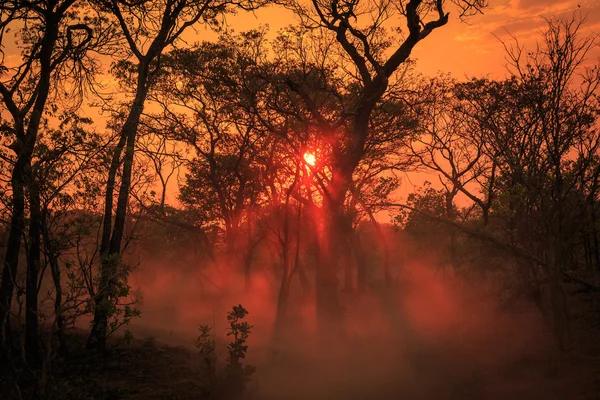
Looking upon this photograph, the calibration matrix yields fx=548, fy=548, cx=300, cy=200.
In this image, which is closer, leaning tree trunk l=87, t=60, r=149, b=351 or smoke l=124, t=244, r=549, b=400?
leaning tree trunk l=87, t=60, r=149, b=351

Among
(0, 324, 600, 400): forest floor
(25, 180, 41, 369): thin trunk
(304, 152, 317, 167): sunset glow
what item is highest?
(304, 152, 317, 167): sunset glow

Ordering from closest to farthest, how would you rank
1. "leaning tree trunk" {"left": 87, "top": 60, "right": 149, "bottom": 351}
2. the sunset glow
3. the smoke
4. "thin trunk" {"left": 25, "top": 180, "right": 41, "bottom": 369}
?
"thin trunk" {"left": 25, "top": 180, "right": 41, "bottom": 369} < "leaning tree trunk" {"left": 87, "top": 60, "right": 149, "bottom": 351} < the smoke < the sunset glow

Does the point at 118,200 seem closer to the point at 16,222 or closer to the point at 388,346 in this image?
the point at 16,222

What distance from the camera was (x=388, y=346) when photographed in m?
20.5

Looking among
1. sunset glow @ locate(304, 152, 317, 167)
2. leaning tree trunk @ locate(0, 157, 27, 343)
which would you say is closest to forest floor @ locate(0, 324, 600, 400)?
leaning tree trunk @ locate(0, 157, 27, 343)

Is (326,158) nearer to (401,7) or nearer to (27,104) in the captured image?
(401,7)

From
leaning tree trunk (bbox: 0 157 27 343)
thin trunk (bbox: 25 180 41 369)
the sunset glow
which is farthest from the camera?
the sunset glow

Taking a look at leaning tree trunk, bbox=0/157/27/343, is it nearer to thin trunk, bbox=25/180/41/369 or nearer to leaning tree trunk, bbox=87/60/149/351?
thin trunk, bbox=25/180/41/369

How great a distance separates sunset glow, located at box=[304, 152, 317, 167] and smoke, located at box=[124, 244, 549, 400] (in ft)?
25.6

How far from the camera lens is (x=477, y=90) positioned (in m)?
24.6

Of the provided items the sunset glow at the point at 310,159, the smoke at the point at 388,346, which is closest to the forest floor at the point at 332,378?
the smoke at the point at 388,346

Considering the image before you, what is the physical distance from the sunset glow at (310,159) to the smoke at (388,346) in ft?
25.6

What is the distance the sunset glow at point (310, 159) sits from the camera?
1076 inches

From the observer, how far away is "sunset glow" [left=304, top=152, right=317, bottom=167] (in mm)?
27341
